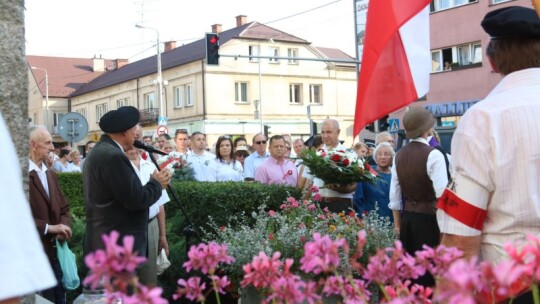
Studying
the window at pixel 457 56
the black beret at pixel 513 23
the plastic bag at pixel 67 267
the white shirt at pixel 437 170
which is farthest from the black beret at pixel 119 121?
the window at pixel 457 56

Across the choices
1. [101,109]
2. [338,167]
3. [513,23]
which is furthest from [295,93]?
[513,23]

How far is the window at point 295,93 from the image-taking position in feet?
167

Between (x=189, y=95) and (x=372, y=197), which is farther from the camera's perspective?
(x=189, y=95)

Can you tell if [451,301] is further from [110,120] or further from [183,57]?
[183,57]

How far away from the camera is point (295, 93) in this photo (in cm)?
5144

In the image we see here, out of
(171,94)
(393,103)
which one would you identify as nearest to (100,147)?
(393,103)

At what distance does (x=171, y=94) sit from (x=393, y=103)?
48094 millimetres

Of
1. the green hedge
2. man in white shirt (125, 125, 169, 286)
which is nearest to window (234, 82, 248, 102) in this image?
the green hedge

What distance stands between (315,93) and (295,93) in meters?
1.76

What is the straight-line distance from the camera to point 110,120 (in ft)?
17.7

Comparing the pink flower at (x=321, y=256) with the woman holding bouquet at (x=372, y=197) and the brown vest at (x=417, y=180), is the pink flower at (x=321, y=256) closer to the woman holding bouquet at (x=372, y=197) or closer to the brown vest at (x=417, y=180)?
the brown vest at (x=417, y=180)

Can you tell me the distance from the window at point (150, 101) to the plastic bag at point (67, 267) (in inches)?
1936

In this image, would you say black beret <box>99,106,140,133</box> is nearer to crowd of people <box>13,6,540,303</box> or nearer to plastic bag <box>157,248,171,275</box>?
crowd of people <box>13,6,540,303</box>

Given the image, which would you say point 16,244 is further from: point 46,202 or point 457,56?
point 457,56
